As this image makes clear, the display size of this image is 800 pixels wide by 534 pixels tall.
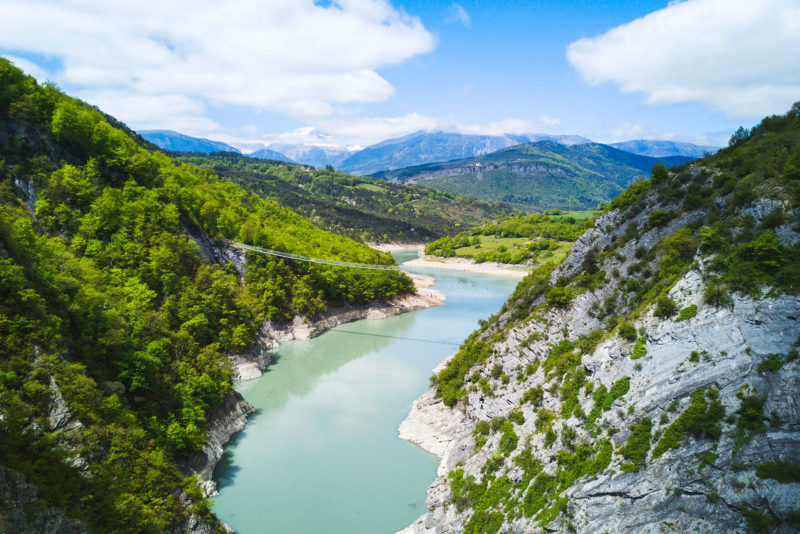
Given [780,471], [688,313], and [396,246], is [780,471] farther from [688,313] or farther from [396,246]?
[396,246]

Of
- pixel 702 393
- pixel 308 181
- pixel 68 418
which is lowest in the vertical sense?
pixel 68 418

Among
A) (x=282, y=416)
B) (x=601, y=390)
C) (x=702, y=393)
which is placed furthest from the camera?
(x=282, y=416)

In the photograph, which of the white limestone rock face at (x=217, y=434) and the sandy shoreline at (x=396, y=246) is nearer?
the white limestone rock face at (x=217, y=434)

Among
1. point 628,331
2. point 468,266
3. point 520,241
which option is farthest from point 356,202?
point 628,331

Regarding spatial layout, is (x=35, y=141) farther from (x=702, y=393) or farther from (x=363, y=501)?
(x=702, y=393)

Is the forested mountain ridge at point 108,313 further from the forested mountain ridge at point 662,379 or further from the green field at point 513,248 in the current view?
the green field at point 513,248

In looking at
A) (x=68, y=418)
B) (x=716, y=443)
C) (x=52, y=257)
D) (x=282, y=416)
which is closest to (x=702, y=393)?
(x=716, y=443)

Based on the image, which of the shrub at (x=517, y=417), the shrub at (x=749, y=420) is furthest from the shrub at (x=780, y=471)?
the shrub at (x=517, y=417)
